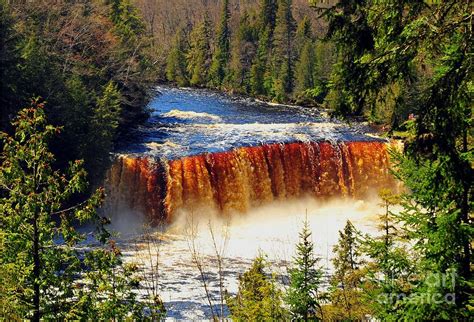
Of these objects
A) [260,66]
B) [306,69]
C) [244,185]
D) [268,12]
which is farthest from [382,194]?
[268,12]

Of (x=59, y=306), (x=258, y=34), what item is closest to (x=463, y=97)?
(x=59, y=306)

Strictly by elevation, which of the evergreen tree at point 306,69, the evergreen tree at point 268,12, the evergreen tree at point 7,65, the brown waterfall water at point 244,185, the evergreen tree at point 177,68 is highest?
the evergreen tree at point 268,12

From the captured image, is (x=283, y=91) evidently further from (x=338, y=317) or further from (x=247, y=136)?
(x=338, y=317)

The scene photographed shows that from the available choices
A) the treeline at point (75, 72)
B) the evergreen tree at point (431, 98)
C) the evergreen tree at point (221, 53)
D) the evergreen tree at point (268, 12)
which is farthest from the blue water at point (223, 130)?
the evergreen tree at point (268, 12)

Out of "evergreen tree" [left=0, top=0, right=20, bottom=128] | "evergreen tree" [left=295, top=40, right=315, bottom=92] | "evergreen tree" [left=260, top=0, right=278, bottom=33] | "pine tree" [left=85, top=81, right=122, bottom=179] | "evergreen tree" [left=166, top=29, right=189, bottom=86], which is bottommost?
"pine tree" [left=85, top=81, right=122, bottom=179]

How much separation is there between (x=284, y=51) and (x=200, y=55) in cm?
1765

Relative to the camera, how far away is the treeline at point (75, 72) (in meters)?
17.9

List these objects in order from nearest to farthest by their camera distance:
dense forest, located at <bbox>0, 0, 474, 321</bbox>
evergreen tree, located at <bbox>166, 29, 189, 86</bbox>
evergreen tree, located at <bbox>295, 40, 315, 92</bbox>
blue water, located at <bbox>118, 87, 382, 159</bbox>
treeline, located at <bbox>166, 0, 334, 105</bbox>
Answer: dense forest, located at <bbox>0, 0, 474, 321</bbox>, blue water, located at <bbox>118, 87, 382, 159</bbox>, evergreen tree, located at <bbox>295, 40, 315, 92</bbox>, treeline, located at <bbox>166, 0, 334, 105</bbox>, evergreen tree, located at <bbox>166, 29, 189, 86</bbox>

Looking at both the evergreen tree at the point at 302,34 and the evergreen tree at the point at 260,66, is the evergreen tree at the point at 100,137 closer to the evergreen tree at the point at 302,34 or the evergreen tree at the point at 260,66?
the evergreen tree at the point at 260,66

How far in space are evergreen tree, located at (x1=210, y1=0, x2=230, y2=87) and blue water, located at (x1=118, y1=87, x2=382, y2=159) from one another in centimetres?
2710

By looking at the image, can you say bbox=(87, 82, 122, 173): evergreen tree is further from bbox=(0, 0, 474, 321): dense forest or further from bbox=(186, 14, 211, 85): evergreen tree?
bbox=(186, 14, 211, 85): evergreen tree

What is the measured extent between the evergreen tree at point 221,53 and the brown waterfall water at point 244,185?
131 feet

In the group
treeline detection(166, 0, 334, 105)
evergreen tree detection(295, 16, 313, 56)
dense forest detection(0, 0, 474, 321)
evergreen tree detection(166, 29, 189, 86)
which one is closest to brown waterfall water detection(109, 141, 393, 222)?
dense forest detection(0, 0, 474, 321)

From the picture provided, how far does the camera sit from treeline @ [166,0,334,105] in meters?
51.7
